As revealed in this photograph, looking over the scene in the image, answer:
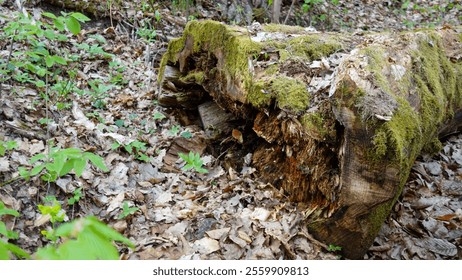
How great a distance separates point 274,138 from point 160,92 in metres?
2.05

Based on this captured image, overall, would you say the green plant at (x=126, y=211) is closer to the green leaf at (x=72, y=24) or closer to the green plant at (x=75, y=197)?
the green plant at (x=75, y=197)

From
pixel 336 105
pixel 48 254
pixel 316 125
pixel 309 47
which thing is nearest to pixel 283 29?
pixel 309 47

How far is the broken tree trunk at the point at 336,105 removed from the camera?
261 centimetres

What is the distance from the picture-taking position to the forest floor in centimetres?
287

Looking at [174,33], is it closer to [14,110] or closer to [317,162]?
[14,110]

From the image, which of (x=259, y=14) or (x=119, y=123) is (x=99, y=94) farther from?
(x=259, y=14)

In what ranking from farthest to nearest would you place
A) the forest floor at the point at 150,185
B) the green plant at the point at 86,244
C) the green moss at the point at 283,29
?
the green moss at the point at 283,29
the forest floor at the point at 150,185
the green plant at the point at 86,244

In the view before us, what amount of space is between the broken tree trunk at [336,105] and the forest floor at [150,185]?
303mm

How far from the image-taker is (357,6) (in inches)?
379

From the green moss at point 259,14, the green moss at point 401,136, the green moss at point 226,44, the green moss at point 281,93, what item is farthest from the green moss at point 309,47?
the green moss at point 259,14

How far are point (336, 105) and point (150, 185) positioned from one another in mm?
1911

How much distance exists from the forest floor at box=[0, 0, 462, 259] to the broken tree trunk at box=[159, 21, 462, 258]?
0.99 feet
